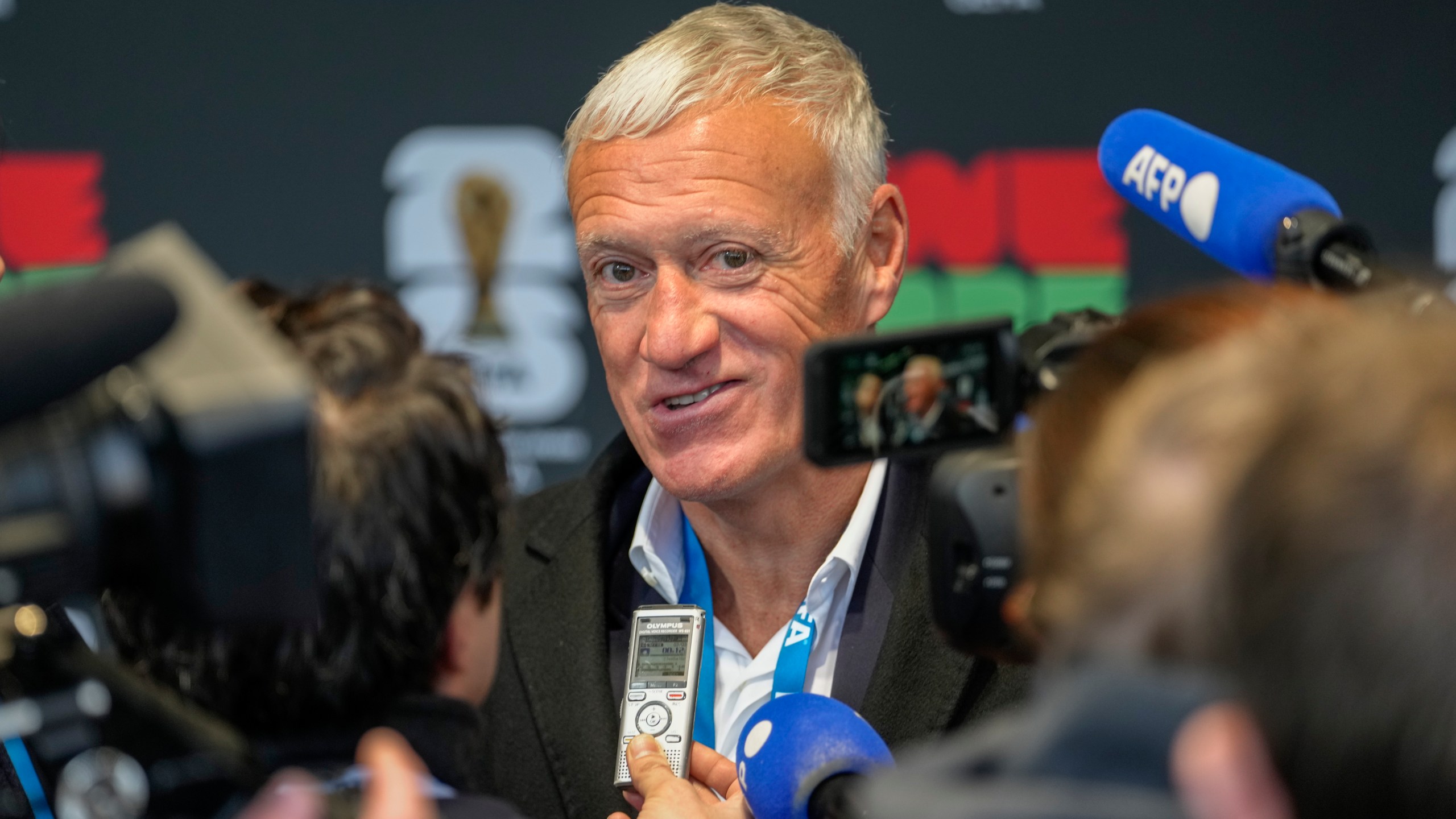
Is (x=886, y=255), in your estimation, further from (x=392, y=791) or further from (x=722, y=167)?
(x=392, y=791)

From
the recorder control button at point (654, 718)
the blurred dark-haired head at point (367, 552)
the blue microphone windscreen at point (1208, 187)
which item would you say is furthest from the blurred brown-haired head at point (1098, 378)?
the recorder control button at point (654, 718)

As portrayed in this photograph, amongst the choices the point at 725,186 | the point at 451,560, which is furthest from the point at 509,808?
the point at 725,186

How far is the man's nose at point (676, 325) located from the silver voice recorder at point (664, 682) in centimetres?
31

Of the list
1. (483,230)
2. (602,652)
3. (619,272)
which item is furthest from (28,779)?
(483,230)

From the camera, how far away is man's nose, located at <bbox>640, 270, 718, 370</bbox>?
169 cm

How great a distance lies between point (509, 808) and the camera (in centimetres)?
96

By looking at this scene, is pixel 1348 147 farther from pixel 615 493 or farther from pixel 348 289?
pixel 348 289

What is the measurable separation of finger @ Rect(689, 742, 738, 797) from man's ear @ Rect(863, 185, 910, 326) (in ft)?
2.12

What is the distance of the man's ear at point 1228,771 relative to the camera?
21.1 inches

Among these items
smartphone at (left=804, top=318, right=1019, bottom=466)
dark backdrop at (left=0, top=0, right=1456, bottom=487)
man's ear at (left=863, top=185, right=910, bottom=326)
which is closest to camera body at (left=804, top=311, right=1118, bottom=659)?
smartphone at (left=804, top=318, right=1019, bottom=466)

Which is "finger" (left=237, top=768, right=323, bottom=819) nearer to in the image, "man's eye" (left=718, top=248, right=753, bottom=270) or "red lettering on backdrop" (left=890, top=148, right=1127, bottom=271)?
"man's eye" (left=718, top=248, right=753, bottom=270)

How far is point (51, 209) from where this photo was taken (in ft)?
9.68

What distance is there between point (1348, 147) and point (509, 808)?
2729 millimetres

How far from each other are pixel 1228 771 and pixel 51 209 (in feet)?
9.77
